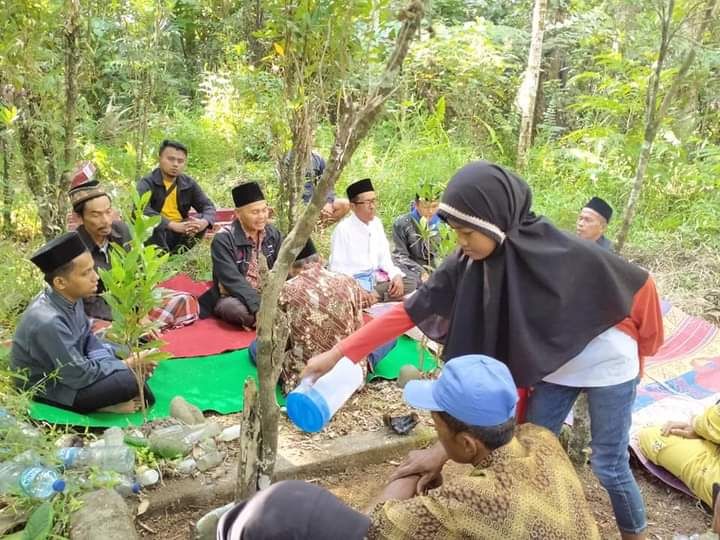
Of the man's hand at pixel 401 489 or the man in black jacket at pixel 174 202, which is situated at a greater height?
the man in black jacket at pixel 174 202

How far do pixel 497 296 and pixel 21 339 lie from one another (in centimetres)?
234

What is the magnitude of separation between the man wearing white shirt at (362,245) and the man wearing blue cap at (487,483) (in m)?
3.30

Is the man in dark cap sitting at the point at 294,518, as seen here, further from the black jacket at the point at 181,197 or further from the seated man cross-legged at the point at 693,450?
the black jacket at the point at 181,197

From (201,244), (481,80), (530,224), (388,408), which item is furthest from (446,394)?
(481,80)

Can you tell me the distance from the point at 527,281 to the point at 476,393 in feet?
2.05

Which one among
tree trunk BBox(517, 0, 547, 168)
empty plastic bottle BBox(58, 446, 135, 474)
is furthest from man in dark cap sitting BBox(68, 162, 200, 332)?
tree trunk BBox(517, 0, 547, 168)

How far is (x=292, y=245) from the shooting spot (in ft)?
6.41

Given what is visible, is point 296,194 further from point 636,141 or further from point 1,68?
point 636,141

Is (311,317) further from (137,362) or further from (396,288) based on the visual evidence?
(396,288)

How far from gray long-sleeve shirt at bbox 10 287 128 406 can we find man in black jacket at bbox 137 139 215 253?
2.54m

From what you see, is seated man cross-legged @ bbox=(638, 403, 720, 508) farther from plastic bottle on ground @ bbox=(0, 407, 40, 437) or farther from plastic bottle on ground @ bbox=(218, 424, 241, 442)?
plastic bottle on ground @ bbox=(0, 407, 40, 437)

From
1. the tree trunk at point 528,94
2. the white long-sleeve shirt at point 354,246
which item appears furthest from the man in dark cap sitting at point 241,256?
the tree trunk at point 528,94

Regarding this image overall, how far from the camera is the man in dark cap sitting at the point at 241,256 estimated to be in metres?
4.42

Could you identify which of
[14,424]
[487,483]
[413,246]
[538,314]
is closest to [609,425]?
[538,314]
